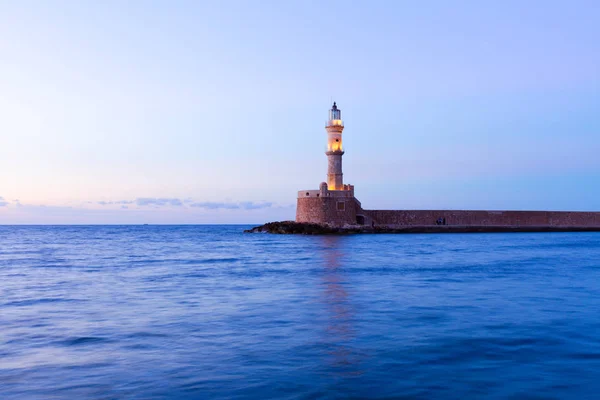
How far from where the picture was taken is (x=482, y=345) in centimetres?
721

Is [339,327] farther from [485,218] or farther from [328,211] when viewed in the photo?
[485,218]

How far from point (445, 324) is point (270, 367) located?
347cm

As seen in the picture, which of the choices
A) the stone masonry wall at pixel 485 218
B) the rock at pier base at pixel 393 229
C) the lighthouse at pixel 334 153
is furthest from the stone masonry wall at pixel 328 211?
the stone masonry wall at pixel 485 218

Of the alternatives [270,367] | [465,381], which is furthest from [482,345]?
[270,367]

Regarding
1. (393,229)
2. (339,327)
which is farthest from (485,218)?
(339,327)

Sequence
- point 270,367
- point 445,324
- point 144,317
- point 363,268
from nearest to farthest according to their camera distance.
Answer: point 270,367
point 445,324
point 144,317
point 363,268

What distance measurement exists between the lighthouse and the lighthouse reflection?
2716cm

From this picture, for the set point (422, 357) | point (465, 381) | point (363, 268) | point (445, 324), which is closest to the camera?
point (465, 381)

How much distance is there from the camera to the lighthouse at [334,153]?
42.9m

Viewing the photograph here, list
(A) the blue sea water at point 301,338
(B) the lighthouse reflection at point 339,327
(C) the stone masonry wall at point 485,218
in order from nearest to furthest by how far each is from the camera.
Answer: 1. (A) the blue sea water at point 301,338
2. (B) the lighthouse reflection at point 339,327
3. (C) the stone masonry wall at point 485,218

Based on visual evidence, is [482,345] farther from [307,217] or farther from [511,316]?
[307,217]

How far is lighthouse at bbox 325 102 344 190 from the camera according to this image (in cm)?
4288

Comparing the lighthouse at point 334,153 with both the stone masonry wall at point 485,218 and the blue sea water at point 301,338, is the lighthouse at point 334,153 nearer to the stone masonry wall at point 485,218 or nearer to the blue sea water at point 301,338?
the stone masonry wall at point 485,218

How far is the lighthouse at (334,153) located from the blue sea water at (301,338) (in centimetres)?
2781
